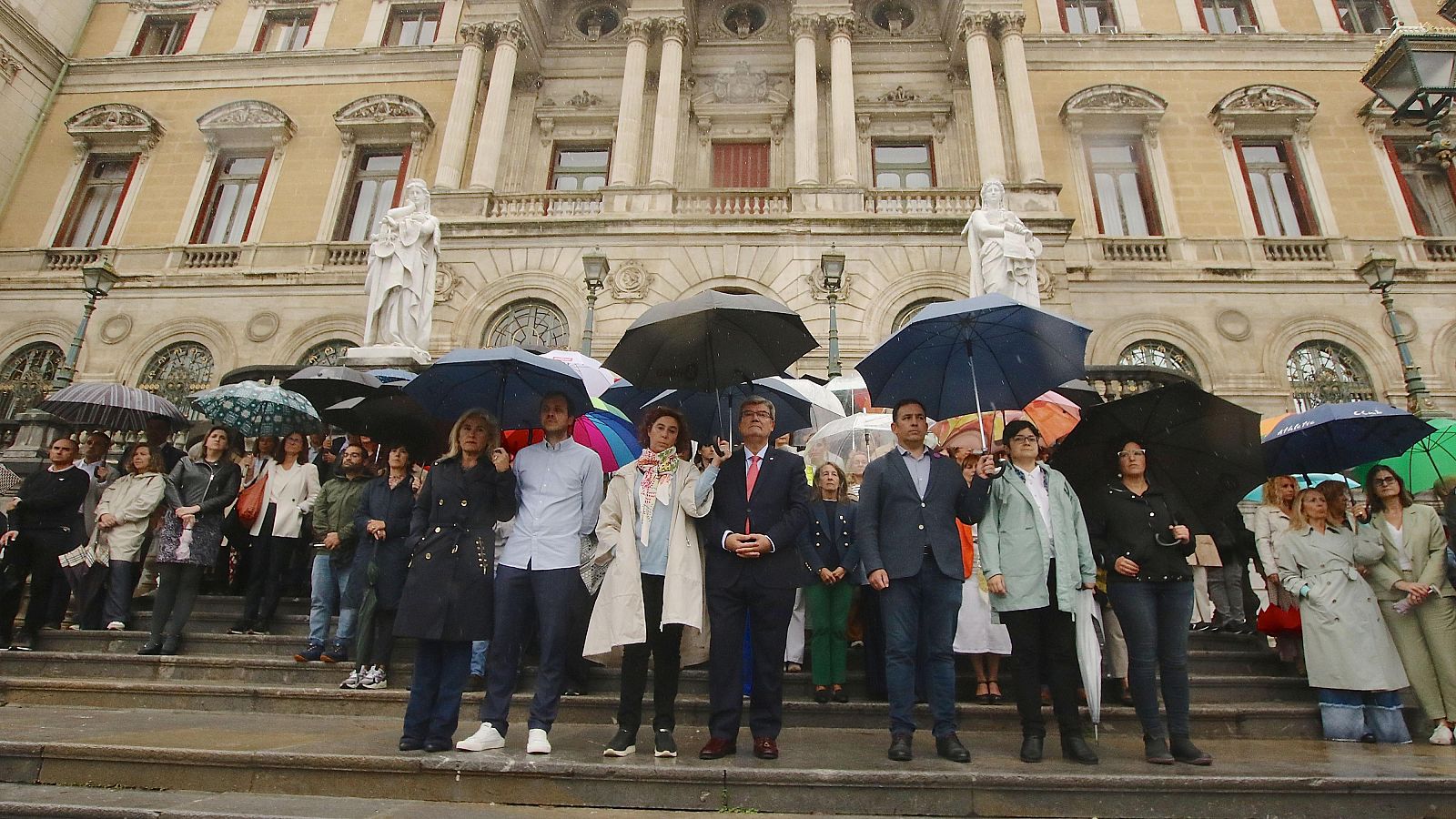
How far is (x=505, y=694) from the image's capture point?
4.09 metres

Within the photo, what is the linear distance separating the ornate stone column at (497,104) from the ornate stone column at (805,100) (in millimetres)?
7178

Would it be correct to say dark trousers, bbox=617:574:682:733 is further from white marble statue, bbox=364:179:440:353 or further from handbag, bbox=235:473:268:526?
white marble statue, bbox=364:179:440:353

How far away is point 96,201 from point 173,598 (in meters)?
21.0

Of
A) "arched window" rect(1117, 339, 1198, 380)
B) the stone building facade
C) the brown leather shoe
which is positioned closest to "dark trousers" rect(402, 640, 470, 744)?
the brown leather shoe

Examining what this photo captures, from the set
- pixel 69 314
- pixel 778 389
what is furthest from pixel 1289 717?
pixel 69 314

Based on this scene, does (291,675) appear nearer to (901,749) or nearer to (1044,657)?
(901,749)

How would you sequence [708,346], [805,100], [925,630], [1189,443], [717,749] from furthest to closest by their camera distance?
[805,100] < [708,346] < [1189,443] < [925,630] < [717,749]

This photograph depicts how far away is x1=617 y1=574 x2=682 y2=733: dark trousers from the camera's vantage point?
4.02 metres

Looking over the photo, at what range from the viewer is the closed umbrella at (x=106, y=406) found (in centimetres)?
819

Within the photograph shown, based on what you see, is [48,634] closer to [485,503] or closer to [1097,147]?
[485,503]

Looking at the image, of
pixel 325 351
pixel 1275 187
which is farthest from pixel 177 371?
pixel 1275 187

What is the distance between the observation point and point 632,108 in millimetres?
18406

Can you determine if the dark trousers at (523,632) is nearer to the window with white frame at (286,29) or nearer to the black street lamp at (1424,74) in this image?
the black street lamp at (1424,74)

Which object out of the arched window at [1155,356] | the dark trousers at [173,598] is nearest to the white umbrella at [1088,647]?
the dark trousers at [173,598]
